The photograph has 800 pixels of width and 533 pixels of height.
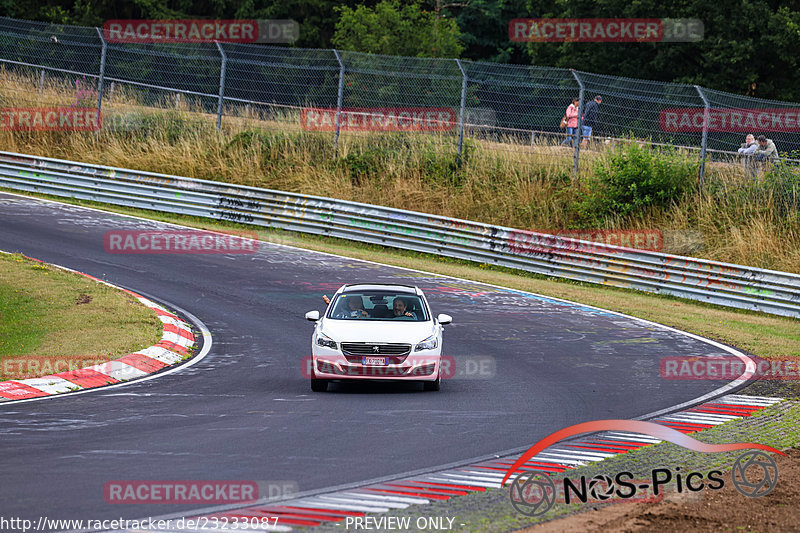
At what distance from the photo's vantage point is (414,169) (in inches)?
1122

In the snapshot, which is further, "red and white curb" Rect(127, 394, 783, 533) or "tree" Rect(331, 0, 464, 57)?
"tree" Rect(331, 0, 464, 57)

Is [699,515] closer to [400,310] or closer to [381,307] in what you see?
[400,310]

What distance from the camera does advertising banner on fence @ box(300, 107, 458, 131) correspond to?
92.1ft

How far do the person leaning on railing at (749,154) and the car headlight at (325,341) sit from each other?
53.4 feet

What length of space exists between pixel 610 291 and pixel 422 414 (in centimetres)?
1277

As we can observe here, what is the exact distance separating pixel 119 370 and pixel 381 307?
3.60 meters

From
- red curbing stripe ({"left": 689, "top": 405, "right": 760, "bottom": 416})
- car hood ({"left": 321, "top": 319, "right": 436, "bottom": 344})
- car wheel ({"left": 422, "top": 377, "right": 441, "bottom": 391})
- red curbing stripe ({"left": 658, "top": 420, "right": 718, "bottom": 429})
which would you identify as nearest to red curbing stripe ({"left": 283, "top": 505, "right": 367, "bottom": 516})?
red curbing stripe ({"left": 658, "top": 420, "right": 718, "bottom": 429})

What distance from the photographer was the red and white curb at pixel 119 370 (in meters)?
11.6

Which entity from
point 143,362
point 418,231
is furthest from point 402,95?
point 143,362

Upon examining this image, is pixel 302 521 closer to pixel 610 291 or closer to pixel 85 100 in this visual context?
pixel 610 291

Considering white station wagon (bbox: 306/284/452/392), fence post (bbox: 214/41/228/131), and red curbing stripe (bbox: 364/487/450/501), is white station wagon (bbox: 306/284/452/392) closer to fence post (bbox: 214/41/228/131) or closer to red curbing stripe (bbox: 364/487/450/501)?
red curbing stripe (bbox: 364/487/450/501)

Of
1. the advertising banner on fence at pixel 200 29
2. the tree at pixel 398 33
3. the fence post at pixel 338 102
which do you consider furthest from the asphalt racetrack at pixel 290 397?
the advertising banner on fence at pixel 200 29

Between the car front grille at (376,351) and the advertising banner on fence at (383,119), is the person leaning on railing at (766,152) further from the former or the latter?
the car front grille at (376,351)

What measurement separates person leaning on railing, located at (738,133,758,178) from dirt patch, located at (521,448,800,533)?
18.6 m
